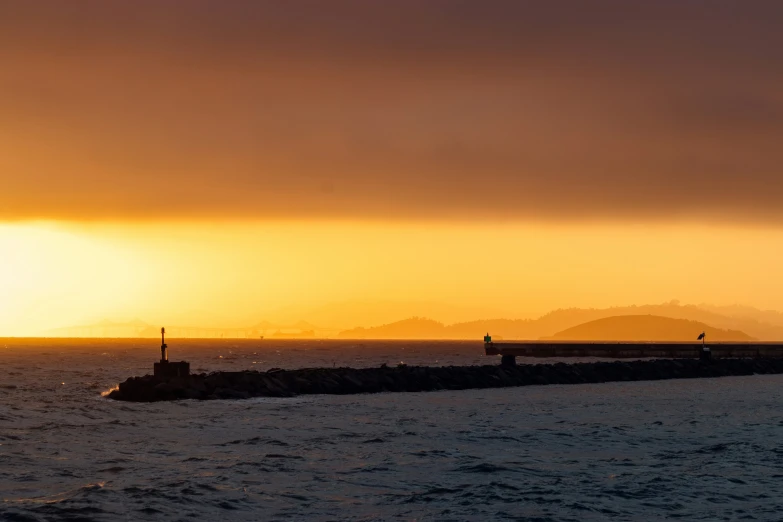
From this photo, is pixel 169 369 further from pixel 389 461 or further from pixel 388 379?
pixel 389 461

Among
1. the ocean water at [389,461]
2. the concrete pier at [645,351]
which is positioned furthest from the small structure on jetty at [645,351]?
the ocean water at [389,461]

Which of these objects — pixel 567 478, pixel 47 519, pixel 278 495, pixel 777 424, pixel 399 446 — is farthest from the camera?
pixel 777 424

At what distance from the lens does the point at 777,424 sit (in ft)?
129

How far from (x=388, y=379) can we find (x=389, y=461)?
3430 centimetres

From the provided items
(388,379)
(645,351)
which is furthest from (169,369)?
(645,351)

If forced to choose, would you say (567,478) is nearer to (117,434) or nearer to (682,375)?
(117,434)

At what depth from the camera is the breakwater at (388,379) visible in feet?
171

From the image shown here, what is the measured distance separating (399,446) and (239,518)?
11927 millimetres

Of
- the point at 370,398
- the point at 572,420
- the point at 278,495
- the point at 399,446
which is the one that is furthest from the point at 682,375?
the point at 278,495

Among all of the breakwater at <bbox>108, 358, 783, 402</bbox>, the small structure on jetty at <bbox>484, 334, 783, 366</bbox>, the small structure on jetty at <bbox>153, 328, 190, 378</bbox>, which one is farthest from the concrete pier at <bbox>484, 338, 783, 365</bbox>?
the small structure on jetty at <bbox>153, 328, 190, 378</bbox>

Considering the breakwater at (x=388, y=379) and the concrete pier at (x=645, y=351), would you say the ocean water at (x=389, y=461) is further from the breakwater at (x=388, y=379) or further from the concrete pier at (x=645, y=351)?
the concrete pier at (x=645, y=351)

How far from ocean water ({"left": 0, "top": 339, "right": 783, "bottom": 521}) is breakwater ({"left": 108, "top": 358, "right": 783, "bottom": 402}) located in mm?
3283

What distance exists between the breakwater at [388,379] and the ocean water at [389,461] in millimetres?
3283

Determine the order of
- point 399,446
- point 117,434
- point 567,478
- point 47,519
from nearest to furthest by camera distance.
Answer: point 47,519
point 567,478
point 399,446
point 117,434
